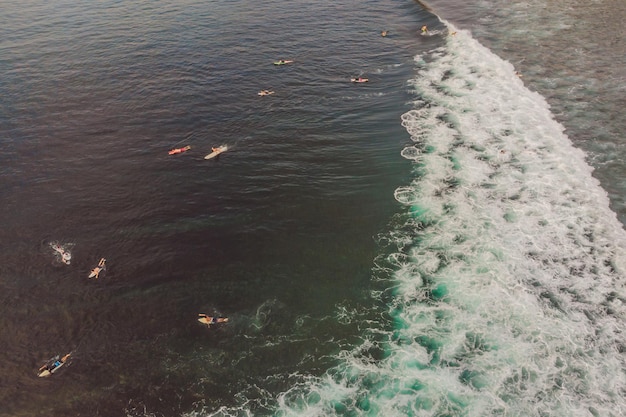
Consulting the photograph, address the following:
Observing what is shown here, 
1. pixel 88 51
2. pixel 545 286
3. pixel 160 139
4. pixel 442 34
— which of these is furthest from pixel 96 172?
pixel 442 34

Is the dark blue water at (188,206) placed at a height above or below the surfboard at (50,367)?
above

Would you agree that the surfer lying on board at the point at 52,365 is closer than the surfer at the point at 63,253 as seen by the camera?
Yes

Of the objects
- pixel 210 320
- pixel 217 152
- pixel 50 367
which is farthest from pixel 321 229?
pixel 50 367

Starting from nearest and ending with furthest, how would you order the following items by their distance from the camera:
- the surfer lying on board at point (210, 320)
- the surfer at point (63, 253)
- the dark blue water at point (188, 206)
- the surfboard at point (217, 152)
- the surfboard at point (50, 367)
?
the surfboard at point (50, 367) < the dark blue water at point (188, 206) < the surfer lying on board at point (210, 320) < the surfer at point (63, 253) < the surfboard at point (217, 152)

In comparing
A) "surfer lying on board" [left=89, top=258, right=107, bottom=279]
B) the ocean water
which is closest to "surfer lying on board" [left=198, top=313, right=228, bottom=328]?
the ocean water

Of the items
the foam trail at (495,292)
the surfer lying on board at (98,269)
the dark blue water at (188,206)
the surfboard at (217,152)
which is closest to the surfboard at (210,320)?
the dark blue water at (188,206)

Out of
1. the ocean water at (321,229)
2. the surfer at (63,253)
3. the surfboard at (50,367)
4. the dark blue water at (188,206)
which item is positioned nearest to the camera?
the ocean water at (321,229)

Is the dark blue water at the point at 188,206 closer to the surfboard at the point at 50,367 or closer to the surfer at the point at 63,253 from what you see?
the surfer at the point at 63,253
